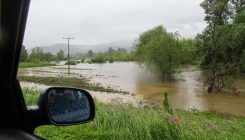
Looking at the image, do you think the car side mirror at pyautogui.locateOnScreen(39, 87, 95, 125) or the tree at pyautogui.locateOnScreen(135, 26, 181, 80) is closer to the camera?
the car side mirror at pyautogui.locateOnScreen(39, 87, 95, 125)

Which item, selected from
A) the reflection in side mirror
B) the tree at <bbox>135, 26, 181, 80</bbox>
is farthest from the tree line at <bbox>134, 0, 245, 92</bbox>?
the reflection in side mirror

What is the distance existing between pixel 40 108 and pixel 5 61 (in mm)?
207

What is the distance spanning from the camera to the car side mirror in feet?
Answer: 4.11

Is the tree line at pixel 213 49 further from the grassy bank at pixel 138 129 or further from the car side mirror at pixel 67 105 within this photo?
the car side mirror at pixel 67 105

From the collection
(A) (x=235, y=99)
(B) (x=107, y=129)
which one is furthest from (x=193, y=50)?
(B) (x=107, y=129)

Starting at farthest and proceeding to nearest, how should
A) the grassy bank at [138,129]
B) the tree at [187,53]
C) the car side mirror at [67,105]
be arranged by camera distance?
the tree at [187,53] < the grassy bank at [138,129] < the car side mirror at [67,105]

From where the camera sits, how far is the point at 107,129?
212 inches

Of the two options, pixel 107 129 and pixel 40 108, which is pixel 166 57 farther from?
pixel 40 108

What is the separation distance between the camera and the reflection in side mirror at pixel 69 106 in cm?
130

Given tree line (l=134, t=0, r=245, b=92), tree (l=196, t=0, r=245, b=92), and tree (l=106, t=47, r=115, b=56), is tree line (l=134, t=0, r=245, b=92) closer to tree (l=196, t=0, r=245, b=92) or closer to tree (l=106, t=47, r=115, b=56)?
tree (l=196, t=0, r=245, b=92)

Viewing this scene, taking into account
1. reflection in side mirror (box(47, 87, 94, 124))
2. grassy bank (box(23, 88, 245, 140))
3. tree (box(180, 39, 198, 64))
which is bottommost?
grassy bank (box(23, 88, 245, 140))

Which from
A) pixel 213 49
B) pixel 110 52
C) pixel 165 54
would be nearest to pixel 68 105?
pixel 213 49

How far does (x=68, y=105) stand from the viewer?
56.1 inches

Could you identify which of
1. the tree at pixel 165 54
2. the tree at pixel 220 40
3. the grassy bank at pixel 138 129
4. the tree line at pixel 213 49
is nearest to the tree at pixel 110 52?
the tree line at pixel 213 49
